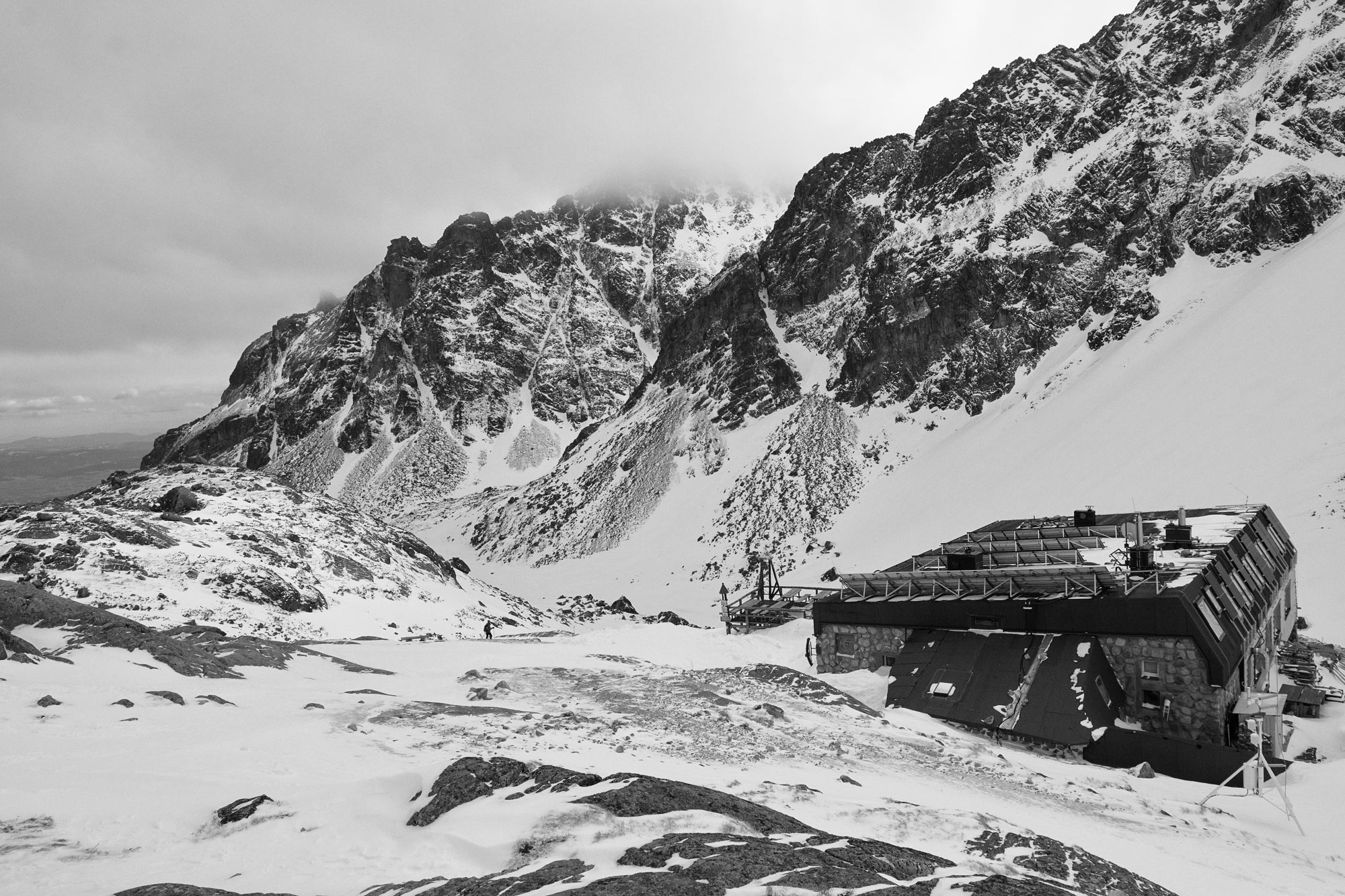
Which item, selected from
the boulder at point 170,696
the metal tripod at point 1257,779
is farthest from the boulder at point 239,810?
the metal tripod at point 1257,779

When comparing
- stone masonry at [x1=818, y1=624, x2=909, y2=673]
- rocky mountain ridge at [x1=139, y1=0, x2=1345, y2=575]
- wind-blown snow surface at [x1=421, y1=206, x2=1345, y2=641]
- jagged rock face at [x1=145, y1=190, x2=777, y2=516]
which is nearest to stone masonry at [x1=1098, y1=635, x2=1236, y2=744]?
stone masonry at [x1=818, y1=624, x2=909, y2=673]

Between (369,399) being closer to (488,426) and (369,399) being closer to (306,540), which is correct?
(488,426)

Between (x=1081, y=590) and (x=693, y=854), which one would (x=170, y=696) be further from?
→ (x=1081, y=590)

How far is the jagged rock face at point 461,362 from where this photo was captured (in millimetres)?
153375

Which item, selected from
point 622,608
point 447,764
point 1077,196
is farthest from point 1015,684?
point 1077,196

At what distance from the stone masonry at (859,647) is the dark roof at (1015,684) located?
59.9 inches

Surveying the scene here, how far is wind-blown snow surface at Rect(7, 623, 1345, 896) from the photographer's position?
7.68 meters

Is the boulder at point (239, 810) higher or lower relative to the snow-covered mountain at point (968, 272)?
lower

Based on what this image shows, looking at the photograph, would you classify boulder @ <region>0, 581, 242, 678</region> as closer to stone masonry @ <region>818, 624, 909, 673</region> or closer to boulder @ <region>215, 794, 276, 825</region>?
boulder @ <region>215, 794, 276, 825</region>

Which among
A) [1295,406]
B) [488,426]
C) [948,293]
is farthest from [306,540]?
[488,426]

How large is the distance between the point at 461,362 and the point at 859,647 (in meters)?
150

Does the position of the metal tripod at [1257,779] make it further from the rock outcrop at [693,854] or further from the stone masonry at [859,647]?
the stone masonry at [859,647]

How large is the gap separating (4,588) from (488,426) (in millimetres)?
140857

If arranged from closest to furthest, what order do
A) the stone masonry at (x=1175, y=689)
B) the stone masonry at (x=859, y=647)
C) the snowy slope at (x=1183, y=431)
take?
the stone masonry at (x=1175, y=689)
the stone masonry at (x=859, y=647)
the snowy slope at (x=1183, y=431)
